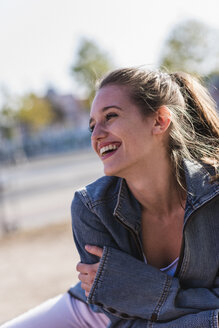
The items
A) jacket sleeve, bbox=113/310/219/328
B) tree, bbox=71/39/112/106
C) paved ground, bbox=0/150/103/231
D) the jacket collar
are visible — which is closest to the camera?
jacket sleeve, bbox=113/310/219/328

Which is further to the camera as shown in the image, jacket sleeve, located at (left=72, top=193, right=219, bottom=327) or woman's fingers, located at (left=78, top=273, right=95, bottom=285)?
woman's fingers, located at (left=78, top=273, right=95, bottom=285)

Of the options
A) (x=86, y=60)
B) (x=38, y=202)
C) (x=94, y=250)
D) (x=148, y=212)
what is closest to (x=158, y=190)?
(x=148, y=212)

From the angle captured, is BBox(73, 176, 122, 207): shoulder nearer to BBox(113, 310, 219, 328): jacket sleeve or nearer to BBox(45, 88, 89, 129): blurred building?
BBox(113, 310, 219, 328): jacket sleeve

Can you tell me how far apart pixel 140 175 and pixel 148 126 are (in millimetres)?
197

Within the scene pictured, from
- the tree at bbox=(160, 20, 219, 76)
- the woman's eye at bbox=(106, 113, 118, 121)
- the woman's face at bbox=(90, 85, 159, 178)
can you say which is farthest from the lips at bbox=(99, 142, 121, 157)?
the tree at bbox=(160, 20, 219, 76)

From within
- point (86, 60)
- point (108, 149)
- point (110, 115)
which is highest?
point (86, 60)

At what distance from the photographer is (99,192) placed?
1796 millimetres

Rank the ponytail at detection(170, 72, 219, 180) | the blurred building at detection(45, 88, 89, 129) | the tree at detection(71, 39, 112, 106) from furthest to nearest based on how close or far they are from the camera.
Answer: the blurred building at detection(45, 88, 89, 129) < the tree at detection(71, 39, 112, 106) < the ponytail at detection(170, 72, 219, 180)

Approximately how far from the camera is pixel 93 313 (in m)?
1.94

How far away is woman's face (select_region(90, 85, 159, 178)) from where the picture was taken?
68.4 inches

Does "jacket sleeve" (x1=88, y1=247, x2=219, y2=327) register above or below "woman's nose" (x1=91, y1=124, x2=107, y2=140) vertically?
below

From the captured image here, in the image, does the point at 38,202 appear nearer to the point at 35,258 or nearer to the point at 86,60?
the point at 35,258

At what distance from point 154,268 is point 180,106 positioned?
0.67 meters

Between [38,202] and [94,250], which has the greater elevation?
[38,202]
